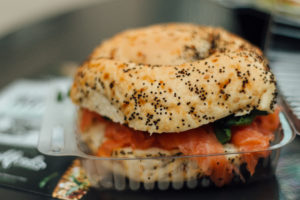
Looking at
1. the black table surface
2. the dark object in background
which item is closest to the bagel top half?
the black table surface

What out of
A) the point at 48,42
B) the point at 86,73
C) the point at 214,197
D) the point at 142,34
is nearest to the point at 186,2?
the point at 48,42

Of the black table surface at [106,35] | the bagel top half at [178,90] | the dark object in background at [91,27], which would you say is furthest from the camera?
the dark object in background at [91,27]

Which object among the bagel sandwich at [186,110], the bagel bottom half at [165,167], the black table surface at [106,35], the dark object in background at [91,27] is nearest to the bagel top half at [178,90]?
the bagel sandwich at [186,110]

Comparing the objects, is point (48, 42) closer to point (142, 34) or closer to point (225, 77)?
point (142, 34)

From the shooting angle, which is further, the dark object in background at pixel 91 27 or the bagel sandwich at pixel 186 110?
the dark object in background at pixel 91 27

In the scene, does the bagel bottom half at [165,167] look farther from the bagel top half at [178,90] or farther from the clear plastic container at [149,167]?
the bagel top half at [178,90]

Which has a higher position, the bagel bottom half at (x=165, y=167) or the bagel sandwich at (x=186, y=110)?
the bagel sandwich at (x=186, y=110)
